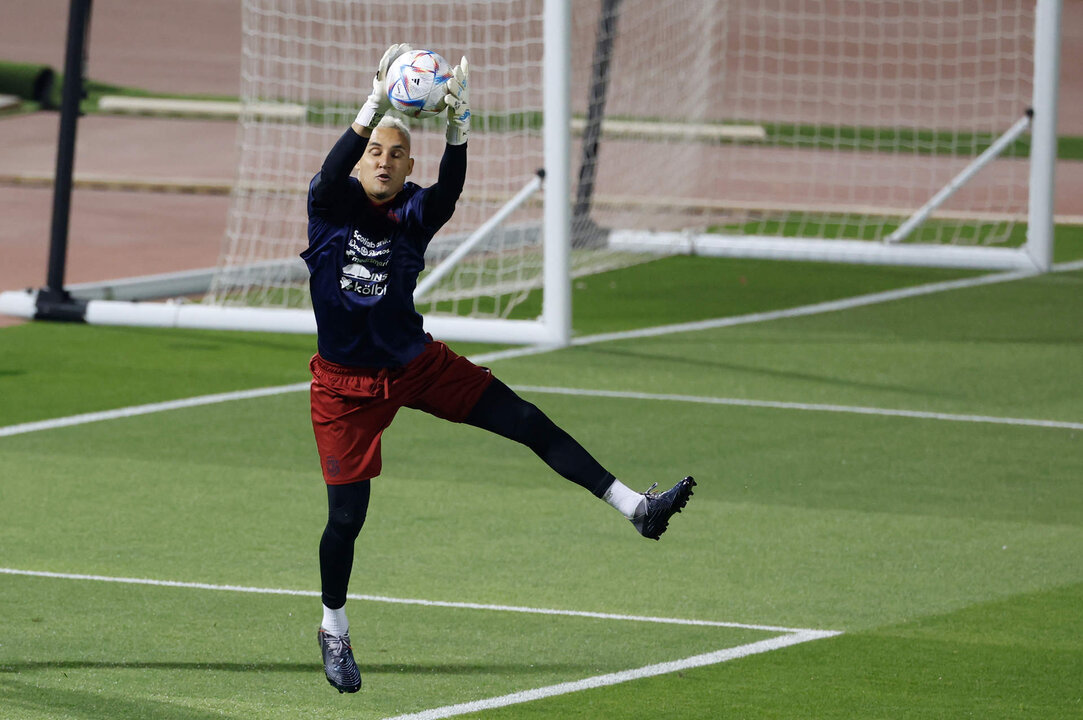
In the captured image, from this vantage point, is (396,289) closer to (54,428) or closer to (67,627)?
(67,627)

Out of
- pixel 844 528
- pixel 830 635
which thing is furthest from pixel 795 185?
pixel 830 635

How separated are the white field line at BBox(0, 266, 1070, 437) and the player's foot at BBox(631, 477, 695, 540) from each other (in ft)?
16.9

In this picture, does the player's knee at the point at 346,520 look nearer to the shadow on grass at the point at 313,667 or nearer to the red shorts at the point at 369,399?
Answer: the red shorts at the point at 369,399

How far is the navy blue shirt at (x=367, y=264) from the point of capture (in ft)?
18.8

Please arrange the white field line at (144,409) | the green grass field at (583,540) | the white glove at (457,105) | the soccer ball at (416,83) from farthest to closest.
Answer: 1. the white field line at (144,409)
2. the green grass field at (583,540)
3. the white glove at (457,105)
4. the soccer ball at (416,83)

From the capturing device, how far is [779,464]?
31.1 ft

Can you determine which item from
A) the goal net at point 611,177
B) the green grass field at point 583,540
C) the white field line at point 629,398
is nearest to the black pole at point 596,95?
the goal net at point 611,177

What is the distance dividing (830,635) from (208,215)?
1446 cm

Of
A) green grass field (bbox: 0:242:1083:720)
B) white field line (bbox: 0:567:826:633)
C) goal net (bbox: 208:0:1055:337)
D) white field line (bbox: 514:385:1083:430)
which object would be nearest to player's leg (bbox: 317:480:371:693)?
green grass field (bbox: 0:242:1083:720)

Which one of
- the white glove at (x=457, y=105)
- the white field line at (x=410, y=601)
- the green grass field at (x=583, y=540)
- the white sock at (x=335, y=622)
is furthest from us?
the white field line at (x=410, y=601)

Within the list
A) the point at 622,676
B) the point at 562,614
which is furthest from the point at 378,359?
the point at 562,614

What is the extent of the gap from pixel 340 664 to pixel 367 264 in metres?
1.25

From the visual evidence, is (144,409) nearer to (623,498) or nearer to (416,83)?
(623,498)

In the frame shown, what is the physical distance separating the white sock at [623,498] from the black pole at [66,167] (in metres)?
8.05
